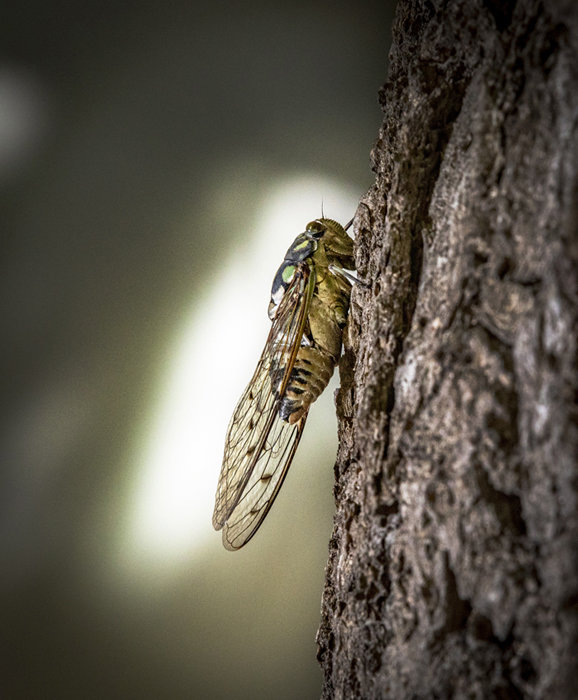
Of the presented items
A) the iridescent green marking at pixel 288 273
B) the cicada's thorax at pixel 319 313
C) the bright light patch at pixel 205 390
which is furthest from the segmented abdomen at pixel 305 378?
the bright light patch at pixel 205 390

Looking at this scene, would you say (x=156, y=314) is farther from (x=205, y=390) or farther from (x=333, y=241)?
(x=333, y=241)

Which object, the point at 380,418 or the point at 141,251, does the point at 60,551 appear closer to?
the point at 141,251

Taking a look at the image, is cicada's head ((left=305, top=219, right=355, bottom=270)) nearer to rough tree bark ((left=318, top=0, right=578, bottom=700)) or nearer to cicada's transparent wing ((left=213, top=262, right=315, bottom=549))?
cicada's transparent wing ((left=213, top=262, right=315, bottom=549))

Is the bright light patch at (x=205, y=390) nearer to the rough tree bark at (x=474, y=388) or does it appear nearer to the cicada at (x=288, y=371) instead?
the cicada at (x=288, y=371)

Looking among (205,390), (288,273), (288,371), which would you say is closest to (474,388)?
(288,371)

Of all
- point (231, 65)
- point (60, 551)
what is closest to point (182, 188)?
point (231, 65)

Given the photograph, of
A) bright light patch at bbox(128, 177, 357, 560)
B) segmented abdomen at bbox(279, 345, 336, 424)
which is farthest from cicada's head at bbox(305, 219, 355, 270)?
bright light patch at bbox(128, 177, 357, 560)

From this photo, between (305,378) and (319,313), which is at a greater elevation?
(319,313)
